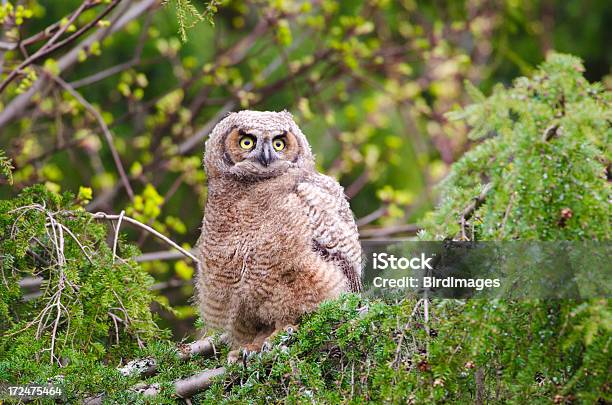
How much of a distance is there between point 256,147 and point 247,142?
101mm

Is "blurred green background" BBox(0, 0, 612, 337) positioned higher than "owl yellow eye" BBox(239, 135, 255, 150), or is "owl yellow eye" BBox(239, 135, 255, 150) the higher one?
"blurred green background" BBox(0, 0, 612, 337)

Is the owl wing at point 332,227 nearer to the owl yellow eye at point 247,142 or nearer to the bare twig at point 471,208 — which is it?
the owl yellow eye at point 247,142

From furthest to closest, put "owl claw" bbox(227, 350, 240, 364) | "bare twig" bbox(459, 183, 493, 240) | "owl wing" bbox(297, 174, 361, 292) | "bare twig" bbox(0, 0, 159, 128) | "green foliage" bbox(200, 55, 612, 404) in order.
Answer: "bare twig" bbox(0, 0, 159, 128)
"owl wing" bbox(297, 174, 361, 292)
"owl claw" bbox(227, 350, 240, 364)
"bare twig" bbox(459, 183, 493, 240)
"green foliage" bbox(200, 55, 612, 404)

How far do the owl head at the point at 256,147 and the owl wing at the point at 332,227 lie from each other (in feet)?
0.53

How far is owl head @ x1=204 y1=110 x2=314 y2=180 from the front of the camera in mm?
4246

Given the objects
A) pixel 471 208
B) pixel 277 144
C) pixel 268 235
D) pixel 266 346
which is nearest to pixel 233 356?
pixel 266 346

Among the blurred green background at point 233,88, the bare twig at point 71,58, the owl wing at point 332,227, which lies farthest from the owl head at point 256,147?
the bare twig at point 71,58

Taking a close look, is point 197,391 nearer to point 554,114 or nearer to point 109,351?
point 109,351

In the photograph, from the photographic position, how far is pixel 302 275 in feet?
13.0

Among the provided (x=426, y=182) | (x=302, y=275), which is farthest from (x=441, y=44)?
(x=302, y=275)

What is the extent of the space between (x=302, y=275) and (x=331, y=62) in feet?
11.5

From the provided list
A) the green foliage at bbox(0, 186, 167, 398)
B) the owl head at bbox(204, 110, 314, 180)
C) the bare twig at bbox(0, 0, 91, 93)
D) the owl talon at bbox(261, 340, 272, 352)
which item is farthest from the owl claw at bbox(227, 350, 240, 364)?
the bare twig at bbox(0, 0, 91, 93)

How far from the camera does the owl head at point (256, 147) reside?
425cm

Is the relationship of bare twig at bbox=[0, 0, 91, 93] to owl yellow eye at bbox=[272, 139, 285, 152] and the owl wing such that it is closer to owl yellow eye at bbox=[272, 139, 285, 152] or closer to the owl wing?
owl yellow eye at bbox=[272, 139, 285, 152]
